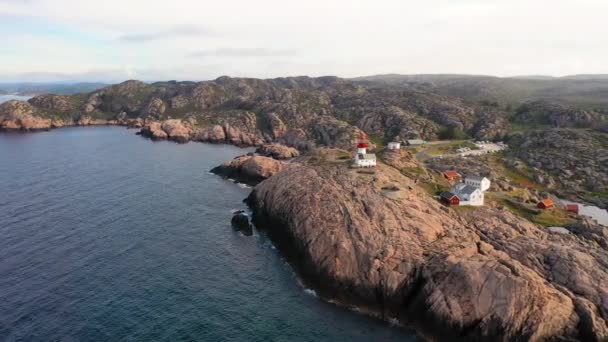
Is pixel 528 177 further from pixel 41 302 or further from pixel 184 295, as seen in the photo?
pixel 41 302

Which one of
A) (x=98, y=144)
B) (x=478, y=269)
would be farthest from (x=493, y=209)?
(x=98, y=144)

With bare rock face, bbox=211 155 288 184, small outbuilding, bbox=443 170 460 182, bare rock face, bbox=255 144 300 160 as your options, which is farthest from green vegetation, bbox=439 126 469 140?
bare rock face, bbox=211 155 288 184

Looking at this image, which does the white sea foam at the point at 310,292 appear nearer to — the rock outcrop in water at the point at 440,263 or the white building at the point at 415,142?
the rock outcrop in water at the point at 440,263

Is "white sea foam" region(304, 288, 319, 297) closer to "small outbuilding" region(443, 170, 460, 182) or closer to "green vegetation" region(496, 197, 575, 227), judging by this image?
"green vegetation" region(496, 197, 575, 227)

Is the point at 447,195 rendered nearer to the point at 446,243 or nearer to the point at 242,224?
the point at 446,243

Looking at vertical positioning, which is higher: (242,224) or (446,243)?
(446,243)

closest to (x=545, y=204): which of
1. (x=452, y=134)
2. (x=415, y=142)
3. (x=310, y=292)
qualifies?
(x=310, y=292)
